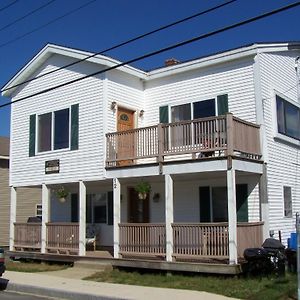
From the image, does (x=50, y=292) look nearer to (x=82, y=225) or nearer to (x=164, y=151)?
(x=82, y=225)

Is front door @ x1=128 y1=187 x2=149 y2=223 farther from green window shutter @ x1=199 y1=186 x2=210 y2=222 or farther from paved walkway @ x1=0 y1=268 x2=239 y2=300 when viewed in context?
paved walkway @ x1=0 y1=268 x2=239 y2=300

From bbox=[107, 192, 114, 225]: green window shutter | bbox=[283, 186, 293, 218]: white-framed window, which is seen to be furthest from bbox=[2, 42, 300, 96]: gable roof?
bbox=[107, 192, 114, 225]: green window shutter

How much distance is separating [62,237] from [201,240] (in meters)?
6.28

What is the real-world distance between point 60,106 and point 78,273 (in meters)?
6.62

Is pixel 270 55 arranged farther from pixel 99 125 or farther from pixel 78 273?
pixel 78 273

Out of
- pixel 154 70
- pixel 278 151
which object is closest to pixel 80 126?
pixel 154 70

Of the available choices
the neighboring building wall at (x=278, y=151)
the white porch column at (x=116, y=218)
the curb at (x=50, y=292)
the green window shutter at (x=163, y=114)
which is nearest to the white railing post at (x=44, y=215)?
the white porch column at (x=116, y=218)

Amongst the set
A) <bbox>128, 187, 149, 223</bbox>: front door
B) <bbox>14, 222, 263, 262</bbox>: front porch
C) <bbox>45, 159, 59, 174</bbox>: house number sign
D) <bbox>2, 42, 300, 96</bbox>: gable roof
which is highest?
<bbox>2, 42, 300, 96</bbox>: gable roof

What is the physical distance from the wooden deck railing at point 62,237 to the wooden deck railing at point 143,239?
2.38m

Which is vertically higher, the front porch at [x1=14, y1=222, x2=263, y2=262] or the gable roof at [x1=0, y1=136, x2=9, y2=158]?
the gable roof at [x1=0, y1=136, x2=9, y2=158]

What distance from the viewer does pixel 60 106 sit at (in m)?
19.9

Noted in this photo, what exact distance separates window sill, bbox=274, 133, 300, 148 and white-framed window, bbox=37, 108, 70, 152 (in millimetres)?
7624

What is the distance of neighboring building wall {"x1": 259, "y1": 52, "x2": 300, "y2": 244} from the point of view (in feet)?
54.3

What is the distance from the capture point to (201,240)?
1482 cm
